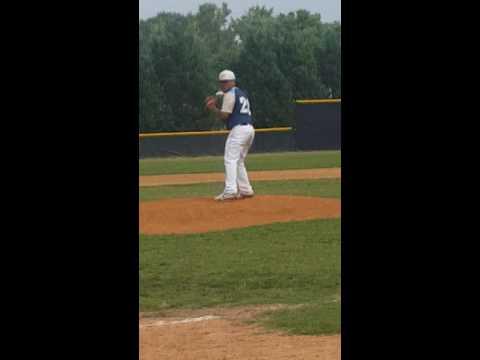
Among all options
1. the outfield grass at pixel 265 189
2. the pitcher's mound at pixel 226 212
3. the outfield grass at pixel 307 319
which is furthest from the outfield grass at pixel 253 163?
the outfield grass at pixel 307 319

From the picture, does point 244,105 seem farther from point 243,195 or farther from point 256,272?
point 256,272

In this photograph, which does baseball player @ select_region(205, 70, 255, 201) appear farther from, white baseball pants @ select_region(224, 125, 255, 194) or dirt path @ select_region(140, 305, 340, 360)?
dirt path @ select_region(140, 305, 340, 360)

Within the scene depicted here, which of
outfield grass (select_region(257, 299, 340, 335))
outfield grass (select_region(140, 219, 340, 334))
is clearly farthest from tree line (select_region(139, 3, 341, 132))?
outfield grass (select_region(257, 299, 340, 335))

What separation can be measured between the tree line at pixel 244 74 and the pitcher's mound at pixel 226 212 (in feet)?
55.4

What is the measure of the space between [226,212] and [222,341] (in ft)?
22.4

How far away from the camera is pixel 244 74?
32.9 meters

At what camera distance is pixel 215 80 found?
32.5m

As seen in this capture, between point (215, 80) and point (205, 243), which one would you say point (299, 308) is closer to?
point (205, 243)

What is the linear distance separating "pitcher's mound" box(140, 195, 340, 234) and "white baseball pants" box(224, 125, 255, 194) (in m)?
0.20

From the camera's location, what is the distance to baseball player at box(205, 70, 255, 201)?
13516 mm

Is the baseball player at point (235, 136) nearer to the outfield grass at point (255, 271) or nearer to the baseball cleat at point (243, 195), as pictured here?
the baseball cleat at point (243, 195)

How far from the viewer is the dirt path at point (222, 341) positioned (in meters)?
5.49
